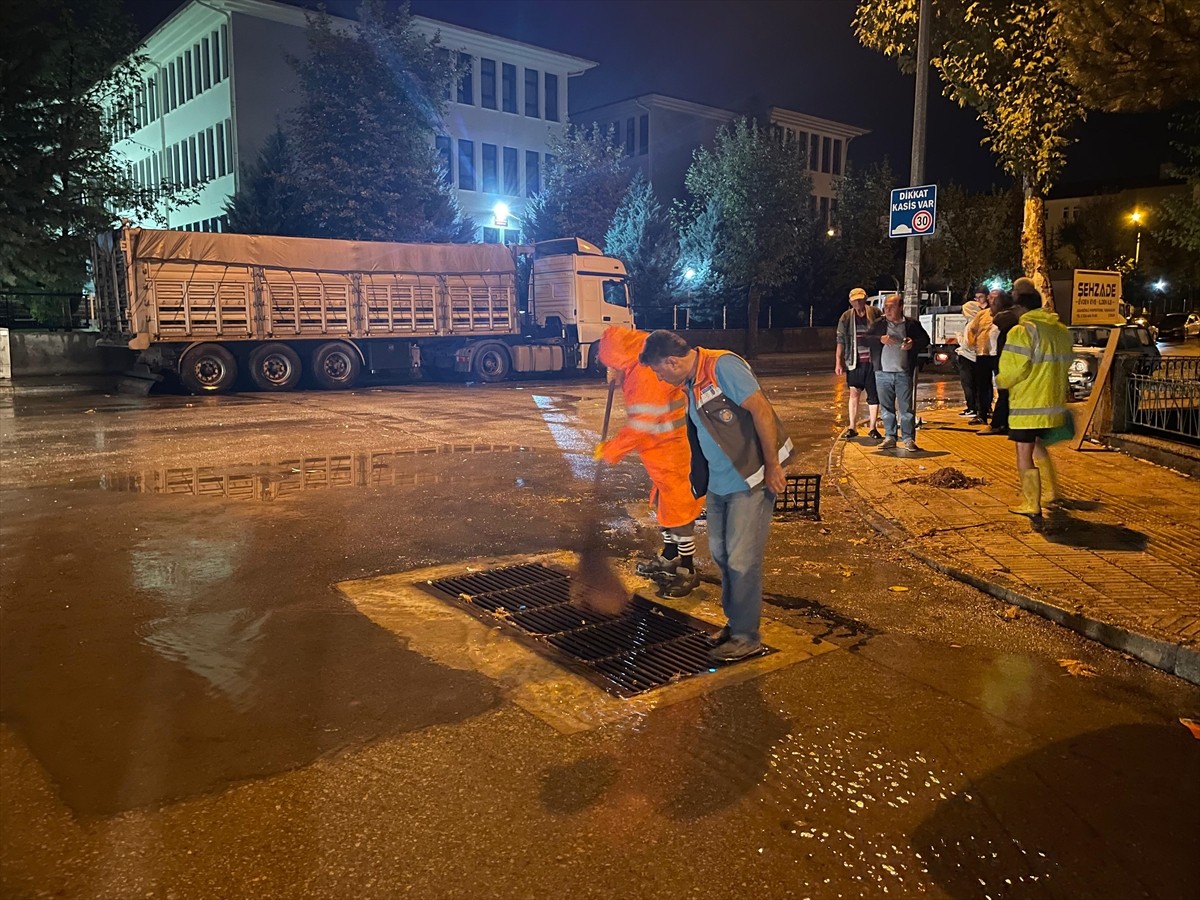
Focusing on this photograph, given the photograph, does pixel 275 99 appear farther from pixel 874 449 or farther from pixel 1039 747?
pixel 1039 747

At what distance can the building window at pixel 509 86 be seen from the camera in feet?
138

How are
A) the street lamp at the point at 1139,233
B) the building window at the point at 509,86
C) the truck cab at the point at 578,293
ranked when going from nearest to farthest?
the truck cab at the point at 578,293 → the building window at the point at 509,86 → the street lamp at the point at 1139,233

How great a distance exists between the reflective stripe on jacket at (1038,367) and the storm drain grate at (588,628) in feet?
11.9

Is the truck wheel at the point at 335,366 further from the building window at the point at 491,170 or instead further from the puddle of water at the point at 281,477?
the building window at the point at 491,170

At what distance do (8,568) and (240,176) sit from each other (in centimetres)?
3187

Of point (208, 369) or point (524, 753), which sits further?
point (208, 369)

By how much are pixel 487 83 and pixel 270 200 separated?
548 inches

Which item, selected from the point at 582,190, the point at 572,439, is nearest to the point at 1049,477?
the point at 572,439

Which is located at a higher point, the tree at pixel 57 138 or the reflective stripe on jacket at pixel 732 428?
the tree at pixel 57 138

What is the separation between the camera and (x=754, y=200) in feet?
118

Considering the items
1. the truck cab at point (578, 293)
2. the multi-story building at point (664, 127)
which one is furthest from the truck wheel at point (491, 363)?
the multi-story building at point (664, 127)

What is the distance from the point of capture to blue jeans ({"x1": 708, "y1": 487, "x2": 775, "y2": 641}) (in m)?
4.77

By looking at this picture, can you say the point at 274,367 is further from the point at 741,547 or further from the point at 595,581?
the point at 741,547

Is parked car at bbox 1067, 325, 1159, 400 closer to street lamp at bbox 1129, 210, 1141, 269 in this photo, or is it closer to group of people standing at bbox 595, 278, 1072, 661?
group of people standing at bbox 595, 278, 1072, 661
